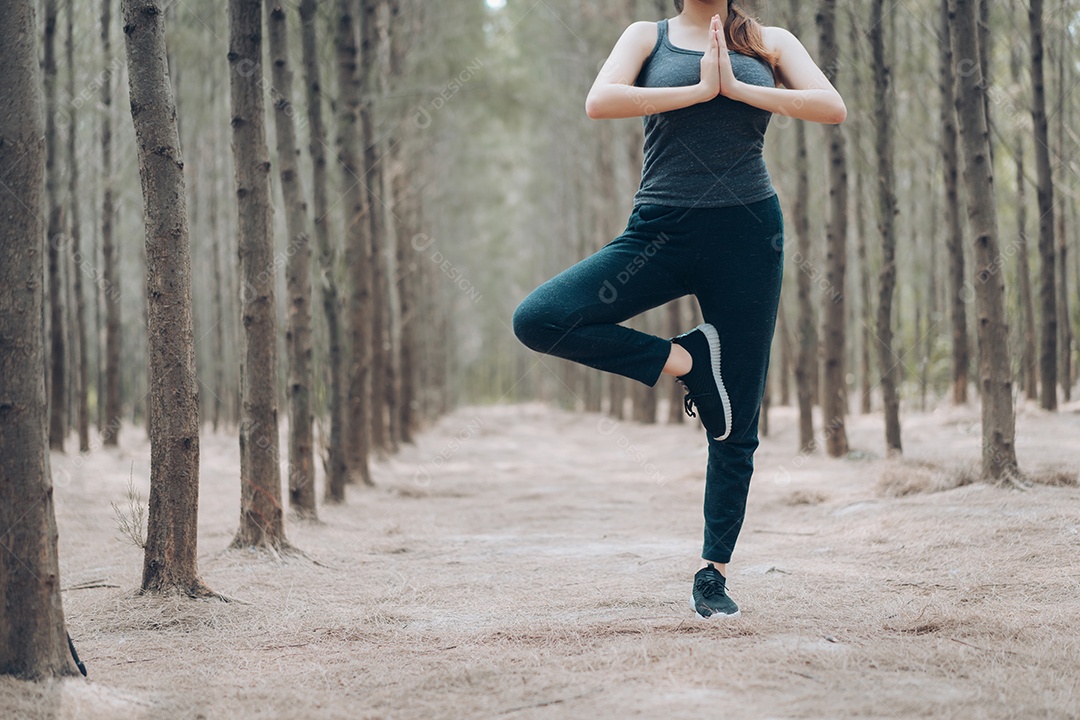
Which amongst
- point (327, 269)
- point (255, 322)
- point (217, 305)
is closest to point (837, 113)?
Answer: point (255, 322)

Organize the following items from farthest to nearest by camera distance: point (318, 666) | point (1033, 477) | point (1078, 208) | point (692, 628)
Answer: point (1078, 208)
point (1033, 477)
point (692, 628)
point (318, 666)

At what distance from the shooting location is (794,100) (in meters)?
2.72

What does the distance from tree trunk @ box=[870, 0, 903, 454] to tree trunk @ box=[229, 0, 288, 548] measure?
5149mm

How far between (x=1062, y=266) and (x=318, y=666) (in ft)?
38.0

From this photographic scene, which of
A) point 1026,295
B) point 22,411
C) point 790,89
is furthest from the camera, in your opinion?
point 1026,295

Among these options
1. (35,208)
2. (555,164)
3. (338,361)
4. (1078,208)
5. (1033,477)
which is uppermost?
(555,164)

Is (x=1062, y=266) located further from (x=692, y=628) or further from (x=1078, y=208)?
(x=692, y=628)

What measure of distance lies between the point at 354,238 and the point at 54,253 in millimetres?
4288

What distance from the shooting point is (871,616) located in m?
2.87

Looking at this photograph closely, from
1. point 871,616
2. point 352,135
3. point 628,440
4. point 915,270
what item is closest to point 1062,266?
point 915,270

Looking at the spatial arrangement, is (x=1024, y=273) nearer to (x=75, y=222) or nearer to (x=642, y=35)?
(x=642, y=35)

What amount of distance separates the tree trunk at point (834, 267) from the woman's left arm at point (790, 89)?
5.38 metres

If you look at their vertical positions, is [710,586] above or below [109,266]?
below

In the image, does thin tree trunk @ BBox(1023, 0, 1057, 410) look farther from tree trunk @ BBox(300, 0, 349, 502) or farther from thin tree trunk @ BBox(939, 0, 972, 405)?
tree trunk @ BBox(300, 0, 349, 502)
